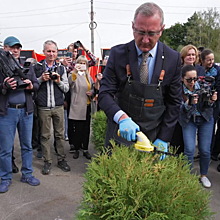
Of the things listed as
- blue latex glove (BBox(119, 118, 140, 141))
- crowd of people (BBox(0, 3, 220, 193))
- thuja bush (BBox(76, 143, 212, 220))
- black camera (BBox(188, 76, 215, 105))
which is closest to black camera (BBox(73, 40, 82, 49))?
crowd of people (BBox(0, 3, 220, 193))

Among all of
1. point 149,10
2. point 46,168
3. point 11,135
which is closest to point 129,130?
point 149,10

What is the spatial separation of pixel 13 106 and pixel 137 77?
87.4 inches

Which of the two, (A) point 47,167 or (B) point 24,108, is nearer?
(B) point 24,108

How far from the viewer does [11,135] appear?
3.63 m

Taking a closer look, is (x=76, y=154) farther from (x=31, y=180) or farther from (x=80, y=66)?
(x=80, y=66)

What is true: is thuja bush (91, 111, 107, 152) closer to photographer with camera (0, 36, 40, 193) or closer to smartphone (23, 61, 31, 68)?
photographer with camera (0, 36, 40, 193)

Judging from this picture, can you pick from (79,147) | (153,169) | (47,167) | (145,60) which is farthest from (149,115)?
(79,147)

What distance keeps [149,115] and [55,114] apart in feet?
8.35

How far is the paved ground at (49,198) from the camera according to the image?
3105 mm

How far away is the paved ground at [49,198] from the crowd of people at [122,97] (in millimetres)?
154

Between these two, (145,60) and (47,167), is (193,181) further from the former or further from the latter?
(47,167)

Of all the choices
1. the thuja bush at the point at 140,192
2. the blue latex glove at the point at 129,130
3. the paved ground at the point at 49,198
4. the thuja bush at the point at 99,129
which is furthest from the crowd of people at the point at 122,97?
the thuja bush at the point at 99,129

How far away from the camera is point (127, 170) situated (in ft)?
4.76

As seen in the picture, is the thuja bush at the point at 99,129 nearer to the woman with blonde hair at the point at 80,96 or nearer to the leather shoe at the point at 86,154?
the woman with blonde hair at the point at 80,96
